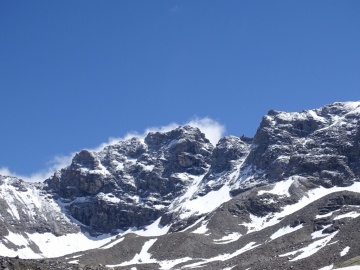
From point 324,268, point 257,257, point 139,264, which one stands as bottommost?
point 324,268

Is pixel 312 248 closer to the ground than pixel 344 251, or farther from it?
farther from it

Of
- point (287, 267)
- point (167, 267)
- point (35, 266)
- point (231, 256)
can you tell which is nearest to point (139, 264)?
point (167, 267)

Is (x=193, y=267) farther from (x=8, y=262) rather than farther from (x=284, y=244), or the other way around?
(x=8, y=262)

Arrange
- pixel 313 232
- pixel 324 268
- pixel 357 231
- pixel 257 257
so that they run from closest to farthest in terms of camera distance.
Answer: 1. pixel 324 268
2. pixel 357 231
3. pixel 257 257
4. pixel 313 232

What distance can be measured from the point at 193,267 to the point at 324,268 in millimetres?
Answer: 50955

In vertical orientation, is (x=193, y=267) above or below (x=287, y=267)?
above

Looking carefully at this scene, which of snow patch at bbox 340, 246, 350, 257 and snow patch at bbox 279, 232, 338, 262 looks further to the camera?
snow patch at bbox 279, 232, 338, 262

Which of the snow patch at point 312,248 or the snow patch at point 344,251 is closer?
the snow patch at point 344,251

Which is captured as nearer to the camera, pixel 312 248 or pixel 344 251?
pixel 344 251

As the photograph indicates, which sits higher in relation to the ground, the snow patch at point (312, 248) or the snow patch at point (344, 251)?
Result: the snow patch at point (312, 248)

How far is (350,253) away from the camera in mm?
150750

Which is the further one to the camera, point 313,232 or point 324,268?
point 313,232

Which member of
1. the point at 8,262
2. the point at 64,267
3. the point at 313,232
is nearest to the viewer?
the point at 8,262

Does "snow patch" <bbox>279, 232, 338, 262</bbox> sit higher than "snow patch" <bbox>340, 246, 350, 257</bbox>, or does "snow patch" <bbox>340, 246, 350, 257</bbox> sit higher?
"snow patch" <bbox>279, 232, 338, 262</bbox>
